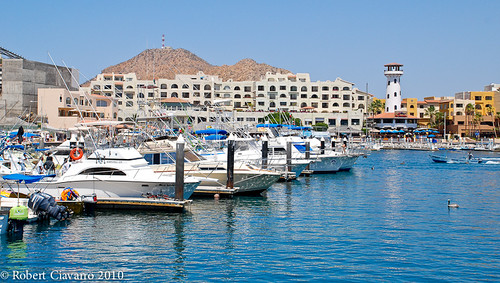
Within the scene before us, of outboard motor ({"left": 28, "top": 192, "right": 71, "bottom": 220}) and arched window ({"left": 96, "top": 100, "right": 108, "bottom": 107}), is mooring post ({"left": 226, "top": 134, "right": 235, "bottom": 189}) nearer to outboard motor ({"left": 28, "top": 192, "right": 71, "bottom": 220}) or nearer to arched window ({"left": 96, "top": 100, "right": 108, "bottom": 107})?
outboard motor ({"left": 28, "top": 192, "right": 71, "bottom": 220})

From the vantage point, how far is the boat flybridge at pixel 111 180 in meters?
27.7

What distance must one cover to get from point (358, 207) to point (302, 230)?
27.0 feet

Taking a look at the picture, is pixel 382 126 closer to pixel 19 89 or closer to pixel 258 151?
pixel 19 89

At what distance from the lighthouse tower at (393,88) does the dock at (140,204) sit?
119244 millimetres

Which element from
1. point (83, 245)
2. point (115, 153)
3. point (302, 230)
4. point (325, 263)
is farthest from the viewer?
point (115, 153)

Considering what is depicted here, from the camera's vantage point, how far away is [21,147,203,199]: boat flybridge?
27688 mm

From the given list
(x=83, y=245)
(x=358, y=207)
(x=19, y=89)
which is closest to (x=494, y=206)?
(x=358, y=207)

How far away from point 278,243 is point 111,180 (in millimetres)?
9935

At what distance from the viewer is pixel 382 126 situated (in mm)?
131375

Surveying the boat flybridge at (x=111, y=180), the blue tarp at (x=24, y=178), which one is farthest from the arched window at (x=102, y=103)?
the blue tarp at (x=24, y=178)

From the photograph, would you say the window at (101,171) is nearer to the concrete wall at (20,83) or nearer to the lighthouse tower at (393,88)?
the concrete wall at (20,83)

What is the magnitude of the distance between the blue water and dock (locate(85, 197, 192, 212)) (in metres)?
0.52

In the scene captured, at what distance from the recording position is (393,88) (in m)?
140

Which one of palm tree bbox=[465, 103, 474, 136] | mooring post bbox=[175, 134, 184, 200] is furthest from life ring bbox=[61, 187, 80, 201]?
palm tree bbox=[465, 103, 474, 136]
